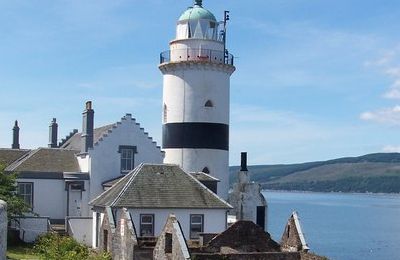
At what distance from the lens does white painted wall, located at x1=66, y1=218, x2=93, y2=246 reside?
3331 cm

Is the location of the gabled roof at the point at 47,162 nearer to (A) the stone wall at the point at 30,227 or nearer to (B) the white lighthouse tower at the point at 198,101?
(A) the stone wall at the point at 30,227

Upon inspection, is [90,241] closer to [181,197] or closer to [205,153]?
[181,197]

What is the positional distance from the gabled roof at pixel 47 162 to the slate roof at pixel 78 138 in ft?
5.30

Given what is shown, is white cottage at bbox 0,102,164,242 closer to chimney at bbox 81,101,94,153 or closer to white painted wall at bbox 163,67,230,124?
chimney at bbox 81,101,94,153

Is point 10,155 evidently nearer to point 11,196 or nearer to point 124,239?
point 11,196

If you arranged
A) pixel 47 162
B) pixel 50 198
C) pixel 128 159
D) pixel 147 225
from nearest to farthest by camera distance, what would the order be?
pixel 147 225 < pixel 50 198 < pixel 128 159 < pixel 47 162

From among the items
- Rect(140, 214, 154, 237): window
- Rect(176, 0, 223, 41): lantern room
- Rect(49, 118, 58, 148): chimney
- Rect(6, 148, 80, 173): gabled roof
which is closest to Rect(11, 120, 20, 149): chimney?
Rect(49, 118, 58, 148): chimney

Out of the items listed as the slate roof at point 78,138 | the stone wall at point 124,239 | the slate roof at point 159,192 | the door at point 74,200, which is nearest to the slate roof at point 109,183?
the door at point 74,200

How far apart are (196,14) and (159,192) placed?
42.1 ft

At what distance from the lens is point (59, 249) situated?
2678 cm

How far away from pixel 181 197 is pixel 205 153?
742 cm

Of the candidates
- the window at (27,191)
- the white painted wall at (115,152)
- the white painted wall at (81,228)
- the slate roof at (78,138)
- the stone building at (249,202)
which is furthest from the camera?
the stone building at (249,202)

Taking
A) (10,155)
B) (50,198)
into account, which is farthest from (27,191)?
(10,155)

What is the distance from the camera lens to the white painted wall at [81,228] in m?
33.3
